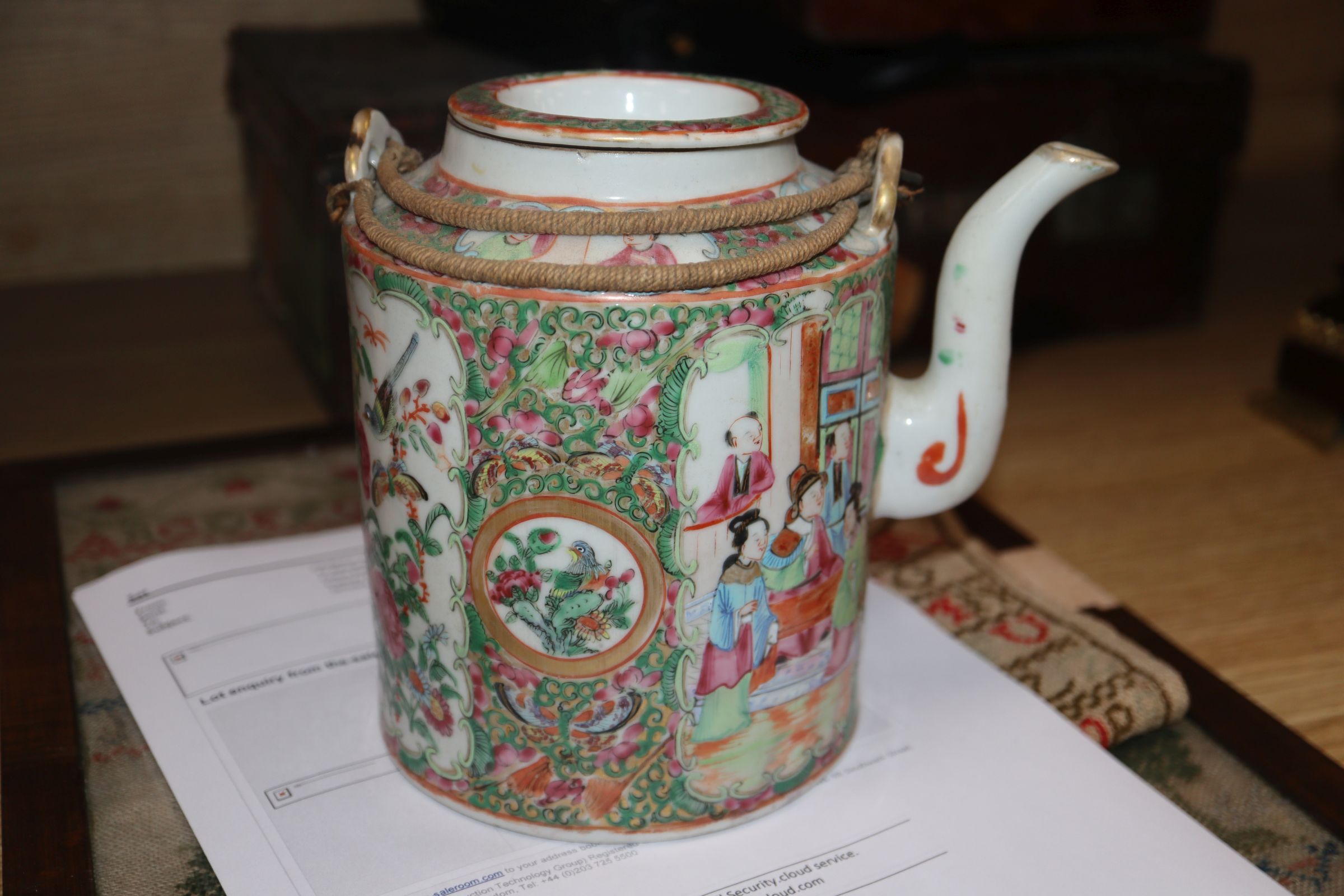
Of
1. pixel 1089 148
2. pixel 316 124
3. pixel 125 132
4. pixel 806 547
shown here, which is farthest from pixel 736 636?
pixel 125 132

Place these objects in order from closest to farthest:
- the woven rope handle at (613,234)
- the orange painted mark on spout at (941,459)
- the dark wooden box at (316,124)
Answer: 1. the woven rope handle at (613,234)
2. the orange painted mark on spout at (941,459)
3. the dark wooden box at (316,124)

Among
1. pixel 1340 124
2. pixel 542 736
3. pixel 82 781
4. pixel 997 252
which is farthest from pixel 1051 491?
pixel 1340 124

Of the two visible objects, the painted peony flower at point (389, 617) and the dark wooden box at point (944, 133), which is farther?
the dark wooden box at point (944, 133)

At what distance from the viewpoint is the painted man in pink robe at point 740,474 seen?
1.53 feet

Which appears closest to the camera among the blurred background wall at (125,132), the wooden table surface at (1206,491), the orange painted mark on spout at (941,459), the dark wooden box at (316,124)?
the orange painted mark on spout at (941,459)

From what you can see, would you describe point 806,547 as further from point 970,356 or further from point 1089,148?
point 1089,148

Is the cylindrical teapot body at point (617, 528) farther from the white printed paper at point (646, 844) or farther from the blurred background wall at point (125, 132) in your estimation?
the blurred background wall at point (125, 132)

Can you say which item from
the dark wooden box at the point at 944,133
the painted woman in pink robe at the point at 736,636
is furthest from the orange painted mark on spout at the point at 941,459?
the dark wooden box at the point at 944,133

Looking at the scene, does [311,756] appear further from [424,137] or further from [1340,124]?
[1340,124]

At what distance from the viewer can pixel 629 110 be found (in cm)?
55

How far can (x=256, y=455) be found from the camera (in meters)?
0.86

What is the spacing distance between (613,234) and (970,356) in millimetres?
181

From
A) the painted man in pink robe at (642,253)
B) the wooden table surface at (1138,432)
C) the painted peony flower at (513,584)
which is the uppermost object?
the painted man in pink robe at (642,253)

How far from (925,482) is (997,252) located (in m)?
0.11
